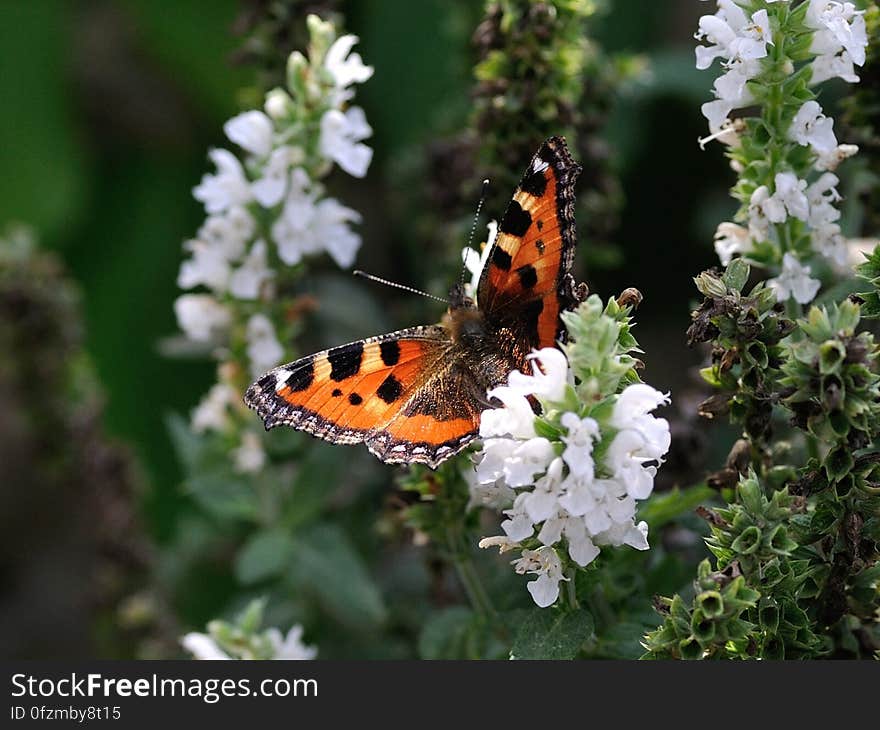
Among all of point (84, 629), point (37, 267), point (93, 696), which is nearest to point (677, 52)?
point (37, 267)

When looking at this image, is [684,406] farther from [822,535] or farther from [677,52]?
[677,52]

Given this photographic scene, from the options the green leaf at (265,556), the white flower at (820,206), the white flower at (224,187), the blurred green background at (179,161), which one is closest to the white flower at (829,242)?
the white flower at (820,206)

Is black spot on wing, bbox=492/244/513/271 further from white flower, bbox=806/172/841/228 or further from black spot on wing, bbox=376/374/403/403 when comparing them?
white flower, bbox=806/172/841/228

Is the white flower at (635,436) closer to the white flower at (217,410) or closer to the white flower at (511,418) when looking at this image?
the white flower at (511,418)

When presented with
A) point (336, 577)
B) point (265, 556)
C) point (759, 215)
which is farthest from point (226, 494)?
point (759, 215)

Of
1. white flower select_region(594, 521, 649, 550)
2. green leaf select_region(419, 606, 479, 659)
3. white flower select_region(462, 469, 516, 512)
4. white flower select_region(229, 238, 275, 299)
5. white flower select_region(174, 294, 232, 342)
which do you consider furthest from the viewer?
white flower select_region(174, 294, 232, 342)

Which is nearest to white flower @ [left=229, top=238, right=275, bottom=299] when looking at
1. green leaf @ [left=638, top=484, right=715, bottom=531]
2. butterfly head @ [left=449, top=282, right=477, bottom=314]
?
butterfly head @ [left=449, top=282, right=477, bottom=314]
